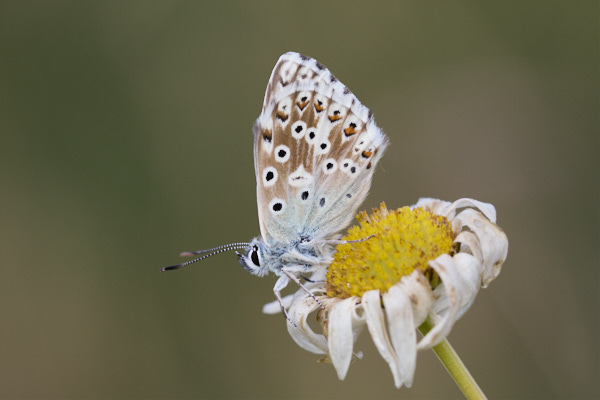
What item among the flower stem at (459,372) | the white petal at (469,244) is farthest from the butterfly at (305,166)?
the flower stem at (459,372)

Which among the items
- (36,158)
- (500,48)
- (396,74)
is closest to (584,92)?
(500,48)

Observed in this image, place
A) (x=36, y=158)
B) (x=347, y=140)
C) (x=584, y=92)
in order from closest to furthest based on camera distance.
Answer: (x=347, y=140) < (x=584, y=92) < (x=36, y=158)

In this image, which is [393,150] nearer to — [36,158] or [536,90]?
[536,90]

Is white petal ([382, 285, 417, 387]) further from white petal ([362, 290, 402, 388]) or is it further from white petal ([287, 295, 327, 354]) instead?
white petal ([287, 295, 327, 354])

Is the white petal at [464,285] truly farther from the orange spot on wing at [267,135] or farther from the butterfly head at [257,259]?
the orange spot on wing at [267,135]

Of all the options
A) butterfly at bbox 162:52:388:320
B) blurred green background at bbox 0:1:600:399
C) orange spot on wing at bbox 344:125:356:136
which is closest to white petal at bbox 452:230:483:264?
butterfly at bbox 162:52:388:320

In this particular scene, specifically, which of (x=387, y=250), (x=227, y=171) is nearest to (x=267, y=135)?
(x=387, y=250)
